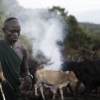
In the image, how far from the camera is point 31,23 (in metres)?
21.1

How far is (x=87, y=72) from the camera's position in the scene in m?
12.8

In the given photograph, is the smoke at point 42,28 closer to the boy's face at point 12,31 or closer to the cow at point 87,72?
the cow at point 87,72

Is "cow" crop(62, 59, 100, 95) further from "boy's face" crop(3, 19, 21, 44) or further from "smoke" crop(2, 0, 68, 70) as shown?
"boy's face" crop(3, 19, 21, 44)

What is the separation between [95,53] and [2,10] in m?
4.66

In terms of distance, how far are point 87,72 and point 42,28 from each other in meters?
9.02

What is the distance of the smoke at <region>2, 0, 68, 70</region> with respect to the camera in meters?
18.9

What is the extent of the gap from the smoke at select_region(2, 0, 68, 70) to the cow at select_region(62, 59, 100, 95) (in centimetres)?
445

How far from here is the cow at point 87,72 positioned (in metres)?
12.6

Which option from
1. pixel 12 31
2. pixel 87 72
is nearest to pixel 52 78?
pixel 87 72

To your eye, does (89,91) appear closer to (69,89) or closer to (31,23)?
(69,89)

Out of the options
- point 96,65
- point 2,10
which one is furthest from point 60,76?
point 2,10

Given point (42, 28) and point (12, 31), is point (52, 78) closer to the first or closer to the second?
point (12, 31)

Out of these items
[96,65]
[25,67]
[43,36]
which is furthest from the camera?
[43,36]

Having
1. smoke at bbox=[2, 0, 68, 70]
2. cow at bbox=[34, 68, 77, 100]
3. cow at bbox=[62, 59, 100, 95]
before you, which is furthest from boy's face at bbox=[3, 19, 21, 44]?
smoke at bbox=[2, 0, 68, 70]
